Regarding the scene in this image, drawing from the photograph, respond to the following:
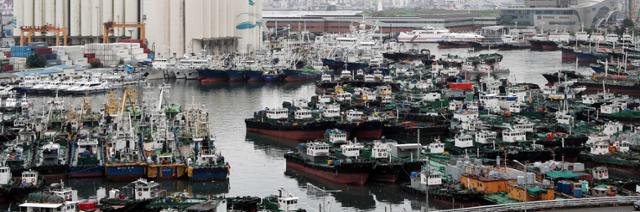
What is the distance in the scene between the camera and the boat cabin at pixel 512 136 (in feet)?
58.9

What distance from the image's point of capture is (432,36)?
185 ft

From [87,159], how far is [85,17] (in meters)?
23.2

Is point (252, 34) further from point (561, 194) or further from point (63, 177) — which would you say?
point (561, 194)

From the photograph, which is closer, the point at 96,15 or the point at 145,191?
the point at 145,191

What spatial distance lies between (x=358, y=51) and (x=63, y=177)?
24346 millimetres

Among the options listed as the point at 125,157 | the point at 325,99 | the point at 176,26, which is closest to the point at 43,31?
the point at 176,26

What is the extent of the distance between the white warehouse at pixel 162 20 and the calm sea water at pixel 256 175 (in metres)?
7.00

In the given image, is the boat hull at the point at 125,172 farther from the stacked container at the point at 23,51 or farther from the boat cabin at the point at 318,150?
the stacked container at the point at 23,51

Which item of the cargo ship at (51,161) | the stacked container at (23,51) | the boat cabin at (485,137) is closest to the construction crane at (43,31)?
the stacked container at (23,51)

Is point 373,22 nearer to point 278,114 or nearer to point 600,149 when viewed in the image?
point 278,114

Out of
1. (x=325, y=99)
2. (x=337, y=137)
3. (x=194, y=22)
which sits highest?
(x=194, y=22)

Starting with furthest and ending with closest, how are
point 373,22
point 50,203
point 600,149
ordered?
point 373,22 < point 600,149 < point 50,203

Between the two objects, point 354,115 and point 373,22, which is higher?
point 373,22

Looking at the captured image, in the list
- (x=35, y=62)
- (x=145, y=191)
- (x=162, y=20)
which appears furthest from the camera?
(x=162, y=20)
